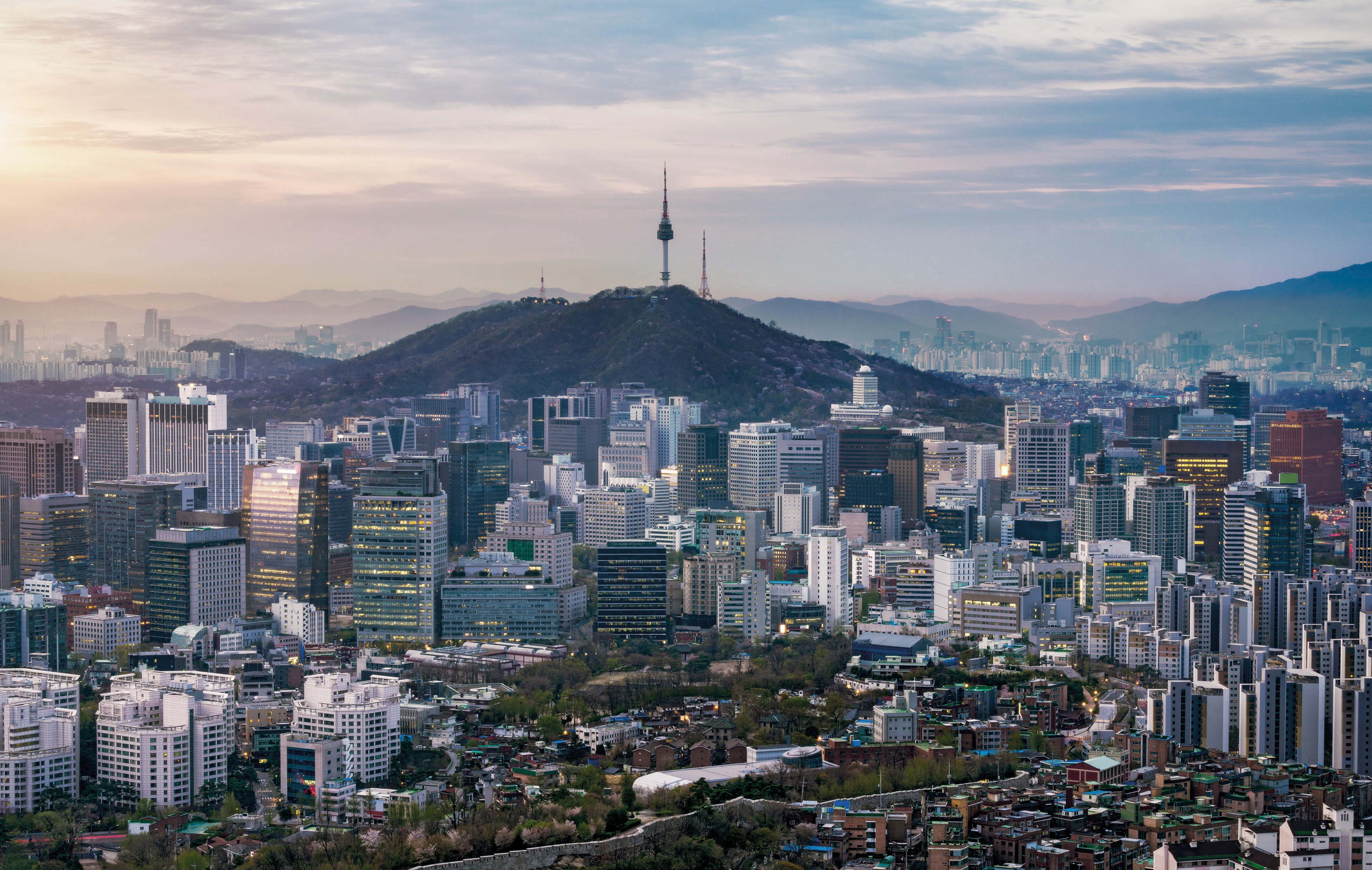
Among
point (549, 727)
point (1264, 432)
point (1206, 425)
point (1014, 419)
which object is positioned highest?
point (1014, 419)

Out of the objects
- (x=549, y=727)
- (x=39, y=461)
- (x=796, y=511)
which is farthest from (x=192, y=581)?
(x=796, y=511)

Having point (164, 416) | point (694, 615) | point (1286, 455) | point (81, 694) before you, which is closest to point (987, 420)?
point (1286, 455)

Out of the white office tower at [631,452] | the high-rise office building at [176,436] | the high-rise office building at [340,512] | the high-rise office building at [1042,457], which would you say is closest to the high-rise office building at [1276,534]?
the high-rise office building at [1042,457]

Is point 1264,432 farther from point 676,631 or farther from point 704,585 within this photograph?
point 676,631

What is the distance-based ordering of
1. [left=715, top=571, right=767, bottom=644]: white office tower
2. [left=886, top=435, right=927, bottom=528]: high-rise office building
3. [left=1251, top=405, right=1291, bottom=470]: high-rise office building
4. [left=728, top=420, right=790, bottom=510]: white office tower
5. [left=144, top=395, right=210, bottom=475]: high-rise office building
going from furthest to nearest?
[left=1251, top=405, right=1291, bottom=470]: high-rise office building < [left=728, top=420, right=790, bottom=510]: white office tower < [left=144, top=395, right=210, bottom=475]: high-rise office building < [left=886, top=435, right=927, bottom=528]: high-rise office building < [left=715, top=571, right=767, bottom=644]: white office tower

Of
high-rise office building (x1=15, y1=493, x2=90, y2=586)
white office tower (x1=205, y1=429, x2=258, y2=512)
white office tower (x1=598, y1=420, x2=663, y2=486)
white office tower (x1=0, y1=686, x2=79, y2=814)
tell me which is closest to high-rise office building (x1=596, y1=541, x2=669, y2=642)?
high-rise office building (x1=15, y1=493, x2=90, y2=586)

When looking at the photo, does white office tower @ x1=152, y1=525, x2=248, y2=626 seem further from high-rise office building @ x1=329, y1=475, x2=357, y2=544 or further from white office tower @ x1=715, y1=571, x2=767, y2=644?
white office tower @ x1=715, y1=571, x2=767, y2=644
